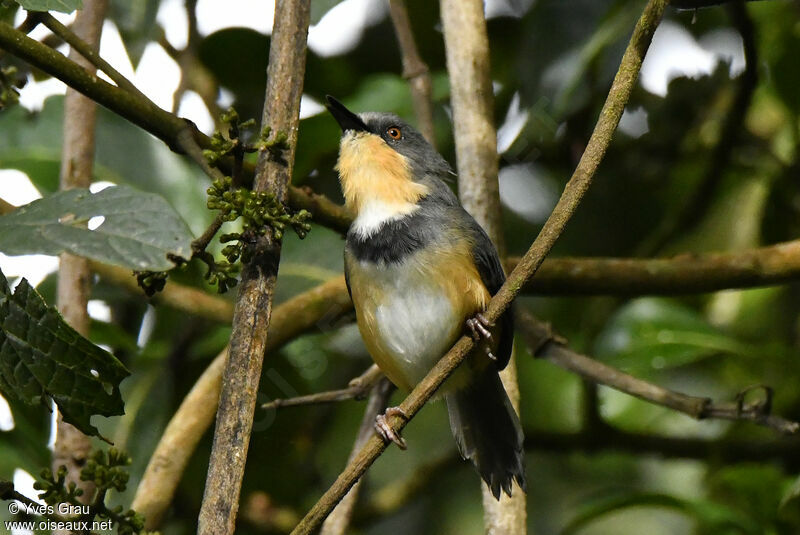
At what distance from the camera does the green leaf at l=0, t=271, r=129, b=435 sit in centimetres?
188

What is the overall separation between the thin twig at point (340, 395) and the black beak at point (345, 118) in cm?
86

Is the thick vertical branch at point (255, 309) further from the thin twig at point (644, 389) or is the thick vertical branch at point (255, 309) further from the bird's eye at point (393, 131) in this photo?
the thin twig at point (644, 389)

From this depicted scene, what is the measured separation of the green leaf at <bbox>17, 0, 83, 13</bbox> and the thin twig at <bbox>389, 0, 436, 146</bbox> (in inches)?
73.6

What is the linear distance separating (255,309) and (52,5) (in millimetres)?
739

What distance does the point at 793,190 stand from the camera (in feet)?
14.0

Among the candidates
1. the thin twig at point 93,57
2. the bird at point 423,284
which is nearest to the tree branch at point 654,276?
the bird at point 423,284

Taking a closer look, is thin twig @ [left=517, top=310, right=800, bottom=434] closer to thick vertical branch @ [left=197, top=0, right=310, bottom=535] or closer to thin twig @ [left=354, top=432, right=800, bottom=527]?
thin twig @ [left=354, top=432, right=800, bottom=527]

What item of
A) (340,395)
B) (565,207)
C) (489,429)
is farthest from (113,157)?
(565,207)

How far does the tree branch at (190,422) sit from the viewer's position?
2.81 m

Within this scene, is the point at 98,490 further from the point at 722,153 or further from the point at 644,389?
the point at 722,153

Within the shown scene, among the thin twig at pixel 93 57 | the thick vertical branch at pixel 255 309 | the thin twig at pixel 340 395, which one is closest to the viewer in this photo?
the thick vertical branch at pixel 255 309

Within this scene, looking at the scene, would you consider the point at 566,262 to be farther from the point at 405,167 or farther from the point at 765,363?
the point at 765,363

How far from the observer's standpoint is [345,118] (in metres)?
3.37

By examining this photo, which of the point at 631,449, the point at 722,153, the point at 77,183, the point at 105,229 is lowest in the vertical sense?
the point at 105,229
